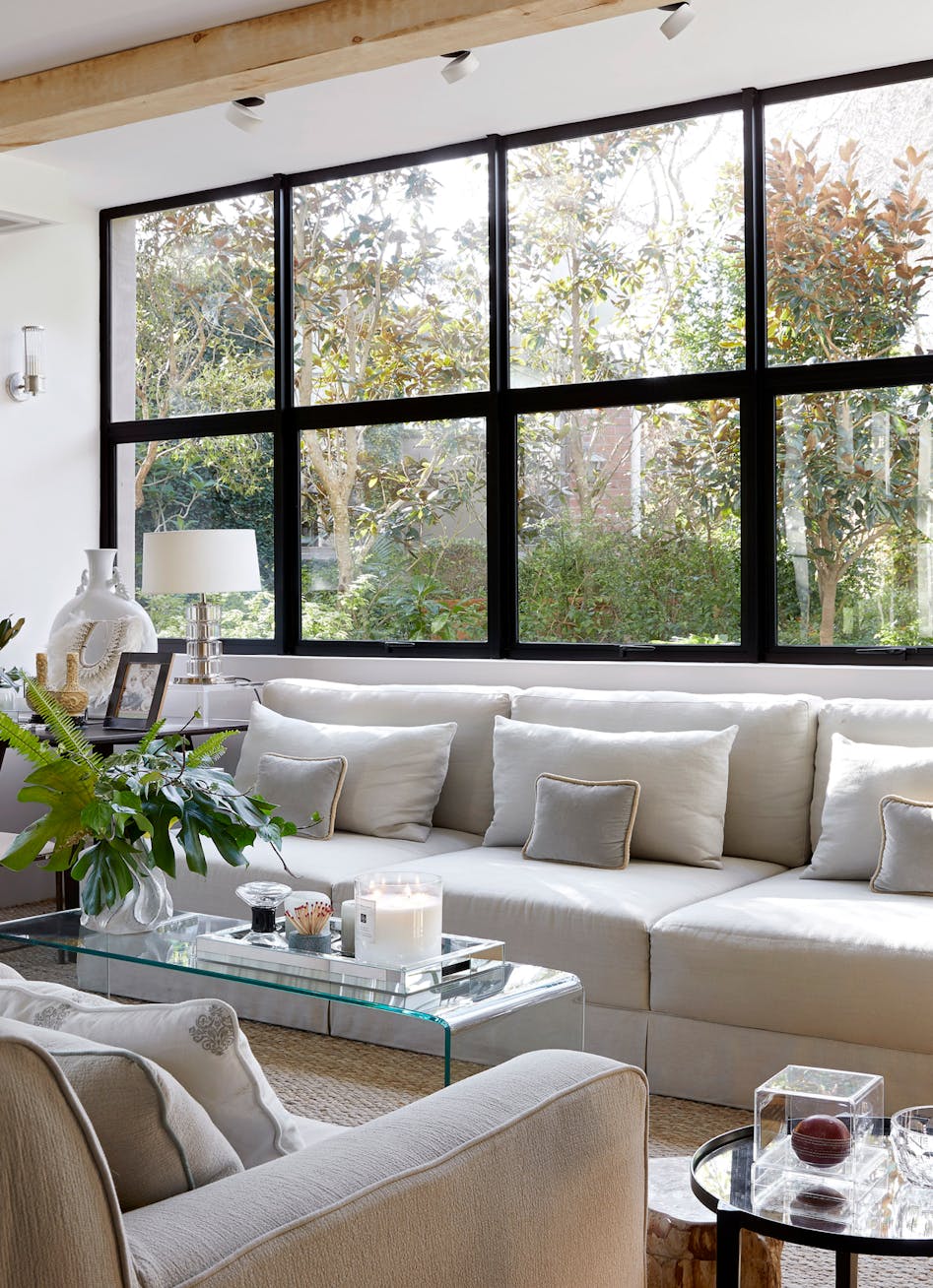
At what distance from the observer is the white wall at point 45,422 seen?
18.6 ft

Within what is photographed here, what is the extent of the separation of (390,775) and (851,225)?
231cm

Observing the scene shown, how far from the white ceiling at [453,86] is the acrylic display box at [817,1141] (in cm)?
316

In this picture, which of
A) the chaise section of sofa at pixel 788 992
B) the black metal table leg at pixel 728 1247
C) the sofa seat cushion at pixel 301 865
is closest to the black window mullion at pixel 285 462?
the sofa seat cushion at pixel 301 865

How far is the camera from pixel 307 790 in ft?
14.7

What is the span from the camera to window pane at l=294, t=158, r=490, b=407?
17.2 feet

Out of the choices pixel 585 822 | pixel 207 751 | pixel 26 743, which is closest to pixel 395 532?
pixel 585 822

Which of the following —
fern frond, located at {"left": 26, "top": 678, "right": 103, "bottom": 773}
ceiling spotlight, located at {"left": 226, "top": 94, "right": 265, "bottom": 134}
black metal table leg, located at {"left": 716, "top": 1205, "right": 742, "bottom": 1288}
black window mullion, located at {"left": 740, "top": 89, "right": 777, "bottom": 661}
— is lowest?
black metal table leg, located at {"left": 716, "top": 1205, "right": 742, "bottom": 1288}

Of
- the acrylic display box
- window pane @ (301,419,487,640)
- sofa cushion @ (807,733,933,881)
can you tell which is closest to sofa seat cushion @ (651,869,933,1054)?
sofa cushion @ (807,733,933,881)

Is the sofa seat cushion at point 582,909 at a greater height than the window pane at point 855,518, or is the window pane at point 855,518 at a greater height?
the window pane at point 855,518

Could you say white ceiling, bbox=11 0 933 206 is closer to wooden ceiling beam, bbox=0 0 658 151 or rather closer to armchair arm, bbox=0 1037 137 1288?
wooden ceiling beam, bbox=0 0 658 151

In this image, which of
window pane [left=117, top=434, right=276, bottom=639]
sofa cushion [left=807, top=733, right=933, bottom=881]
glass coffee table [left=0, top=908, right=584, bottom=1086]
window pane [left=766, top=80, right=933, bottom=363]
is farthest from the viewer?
window pane [left=117, top=434, right=276, bottom=639]

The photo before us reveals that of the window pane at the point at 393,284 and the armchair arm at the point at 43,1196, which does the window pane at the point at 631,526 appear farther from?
the armchair arm at the point at 43,1196

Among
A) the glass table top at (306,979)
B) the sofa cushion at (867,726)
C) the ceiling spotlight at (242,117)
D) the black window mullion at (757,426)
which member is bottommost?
the glass table top at (306,979)

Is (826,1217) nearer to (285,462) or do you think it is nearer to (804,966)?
(804,966)
